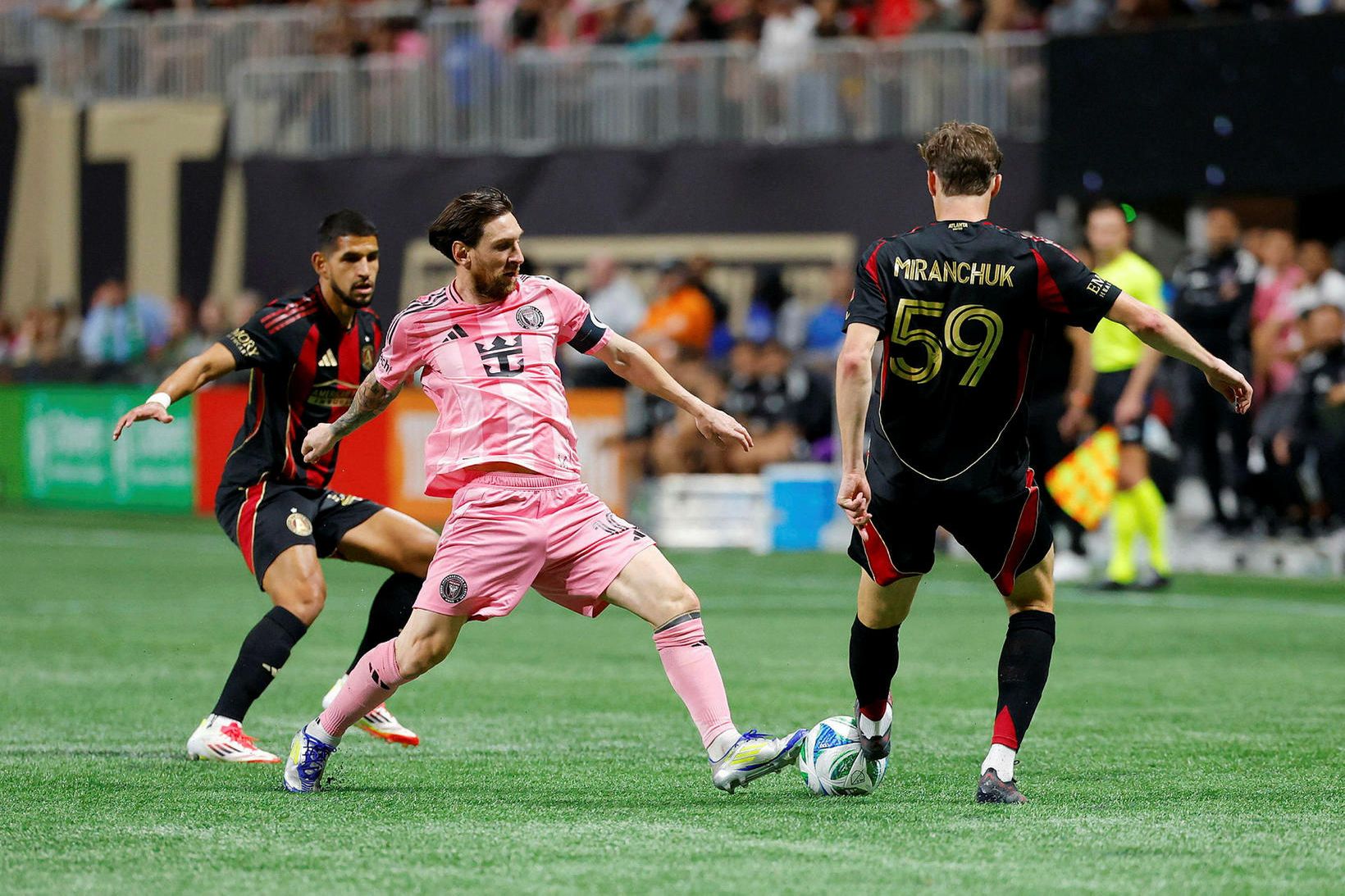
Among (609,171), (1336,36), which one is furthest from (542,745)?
(609,171)

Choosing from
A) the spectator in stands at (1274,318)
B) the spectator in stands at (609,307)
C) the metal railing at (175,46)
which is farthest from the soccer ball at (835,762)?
the metal railing at (175,46)

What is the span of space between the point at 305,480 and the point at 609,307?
12.7 metres

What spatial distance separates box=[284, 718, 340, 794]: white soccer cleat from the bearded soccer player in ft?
3.04

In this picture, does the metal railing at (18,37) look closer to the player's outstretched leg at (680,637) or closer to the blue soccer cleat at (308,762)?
the blue soccer cleat at (308,762)

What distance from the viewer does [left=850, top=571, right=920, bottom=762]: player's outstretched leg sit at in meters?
6.55

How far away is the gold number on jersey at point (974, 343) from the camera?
6176mm

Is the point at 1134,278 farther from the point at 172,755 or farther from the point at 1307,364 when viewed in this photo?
the point at 172,755

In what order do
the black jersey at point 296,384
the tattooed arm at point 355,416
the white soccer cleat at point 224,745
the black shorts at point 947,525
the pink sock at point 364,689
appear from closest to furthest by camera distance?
the black shorts at point 947,525 → the pink sock at point 364,689 → the tattooed arm at point 355,416 → the white soccer cleat at point 224,745 → the black jersey at point 296,384

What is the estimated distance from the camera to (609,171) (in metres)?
22.1

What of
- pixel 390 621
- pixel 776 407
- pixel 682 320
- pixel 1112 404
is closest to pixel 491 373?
pixel 390 621

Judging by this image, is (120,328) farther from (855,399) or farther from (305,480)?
(855,399)

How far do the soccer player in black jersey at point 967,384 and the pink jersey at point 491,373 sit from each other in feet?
3.11

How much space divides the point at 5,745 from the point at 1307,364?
10.1 metres

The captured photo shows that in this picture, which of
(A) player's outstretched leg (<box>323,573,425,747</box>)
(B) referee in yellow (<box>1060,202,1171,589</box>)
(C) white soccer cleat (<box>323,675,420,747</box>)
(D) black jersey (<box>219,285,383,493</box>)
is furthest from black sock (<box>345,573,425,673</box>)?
(B) referee in yellow (<box>1060,202,1171,589</box>)
